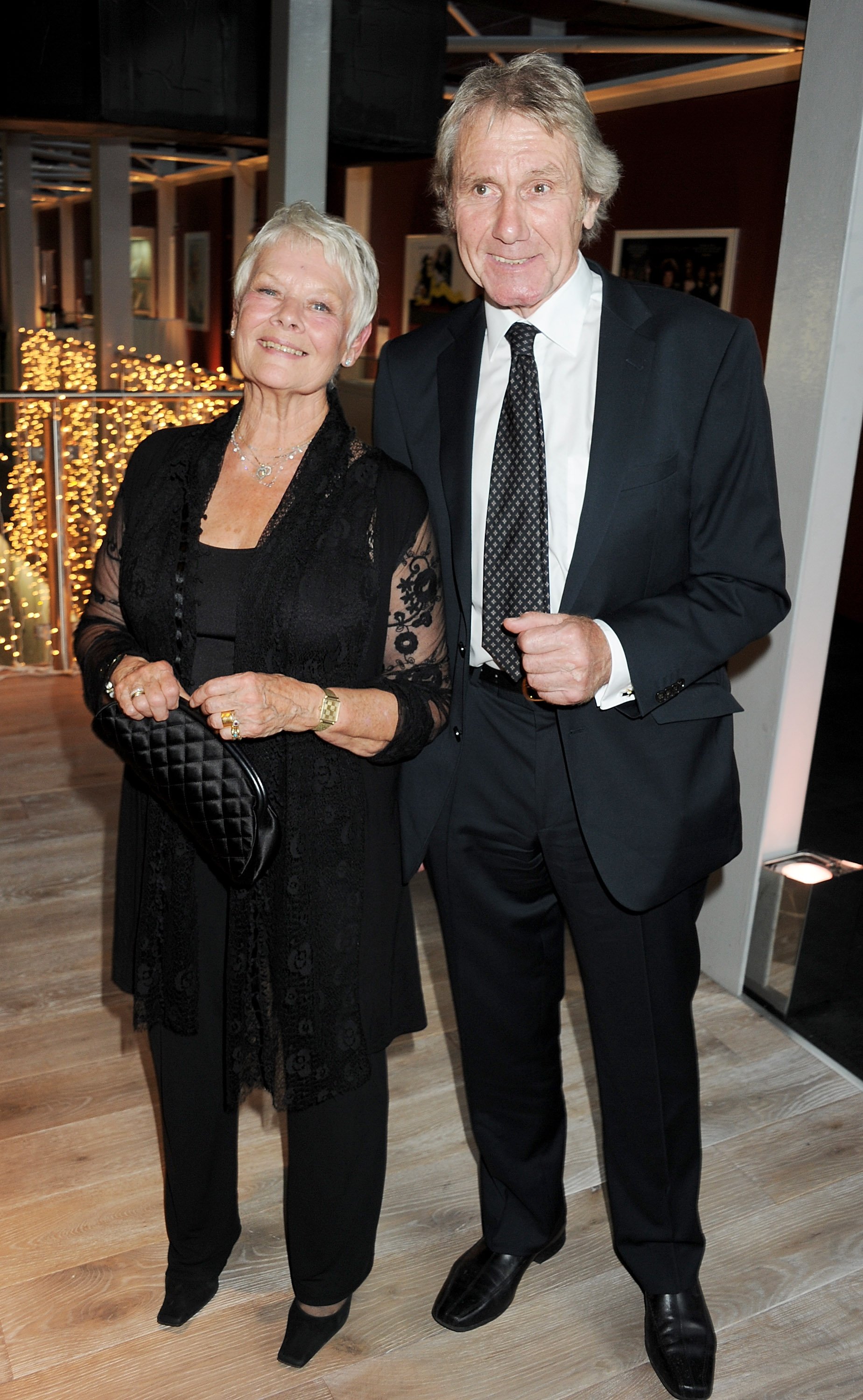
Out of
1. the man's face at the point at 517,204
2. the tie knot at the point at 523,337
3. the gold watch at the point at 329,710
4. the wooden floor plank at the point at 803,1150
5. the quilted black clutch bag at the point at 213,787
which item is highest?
the man's face at the point at 517,204

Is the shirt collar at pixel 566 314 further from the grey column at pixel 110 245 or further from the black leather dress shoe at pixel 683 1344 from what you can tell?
the grey column at pixel 110 245

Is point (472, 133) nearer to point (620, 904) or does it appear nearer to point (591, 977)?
point (620, 904)

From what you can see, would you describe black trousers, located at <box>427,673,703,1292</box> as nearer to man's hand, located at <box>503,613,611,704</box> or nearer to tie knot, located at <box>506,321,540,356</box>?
man's hand, located at <box>503,613,611,704</box>

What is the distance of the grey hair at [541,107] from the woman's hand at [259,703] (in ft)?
2.36

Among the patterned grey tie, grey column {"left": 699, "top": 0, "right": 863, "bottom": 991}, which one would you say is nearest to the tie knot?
the patterned grey tie

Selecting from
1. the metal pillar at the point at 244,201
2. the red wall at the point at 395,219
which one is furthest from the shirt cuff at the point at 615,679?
the metal pillar at the point at 244,201

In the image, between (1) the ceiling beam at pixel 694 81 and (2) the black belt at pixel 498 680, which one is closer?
(2) the black belt at pixel 498 680

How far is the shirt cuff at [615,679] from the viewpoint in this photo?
153 cm

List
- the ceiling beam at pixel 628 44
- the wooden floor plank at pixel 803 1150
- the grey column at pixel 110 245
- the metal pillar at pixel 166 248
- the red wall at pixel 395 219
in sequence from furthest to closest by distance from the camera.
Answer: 1. the metal pillar at pixel 166 248
2. the red wall at pixel 395 219
3. the grey column at pixel 110 245
4. the ceiling beam at pixel 628 44
5. the wooden floor plank at pixel 803 1150

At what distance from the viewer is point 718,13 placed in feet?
14.8

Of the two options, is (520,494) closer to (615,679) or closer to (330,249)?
(615,679)

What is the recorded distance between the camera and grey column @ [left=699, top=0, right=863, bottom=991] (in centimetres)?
243

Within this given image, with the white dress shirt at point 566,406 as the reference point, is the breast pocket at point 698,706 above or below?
below

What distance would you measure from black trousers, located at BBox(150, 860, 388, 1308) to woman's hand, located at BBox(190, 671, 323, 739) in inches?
11.8
